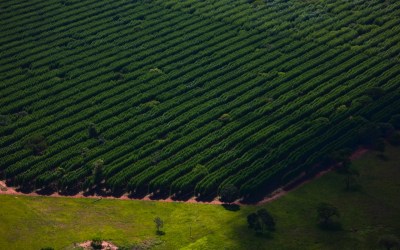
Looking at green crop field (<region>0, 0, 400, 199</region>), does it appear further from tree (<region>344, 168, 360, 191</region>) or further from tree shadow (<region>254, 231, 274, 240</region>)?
tree shadow (<region>254, 231, 274, 240</region>)

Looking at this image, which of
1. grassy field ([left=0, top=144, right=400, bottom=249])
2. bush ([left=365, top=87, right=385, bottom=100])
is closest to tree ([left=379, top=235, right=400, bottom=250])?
grassy field ([left=0, top=144, right=400, bottom=249])

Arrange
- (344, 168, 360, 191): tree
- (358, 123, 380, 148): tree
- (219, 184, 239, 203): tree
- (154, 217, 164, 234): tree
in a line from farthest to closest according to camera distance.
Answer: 1. (358, 123, 380, 148): tree
2. (344, 168, 360, 191): tree
3. (219, 184, 239, 203): tree
4. (154, 217, 164, 234): tree

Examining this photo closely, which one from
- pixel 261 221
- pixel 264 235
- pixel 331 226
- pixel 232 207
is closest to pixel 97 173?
pixel 232 207

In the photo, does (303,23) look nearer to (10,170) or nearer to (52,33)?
(52,33)

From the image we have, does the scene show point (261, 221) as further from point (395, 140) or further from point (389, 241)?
point (395, 140)

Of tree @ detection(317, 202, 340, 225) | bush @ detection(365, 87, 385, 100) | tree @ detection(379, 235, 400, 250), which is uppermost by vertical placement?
bush @ detection(365, 87, 385, 100)

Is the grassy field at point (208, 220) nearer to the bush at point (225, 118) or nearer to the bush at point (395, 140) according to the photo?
the bush at point (395, 140)
